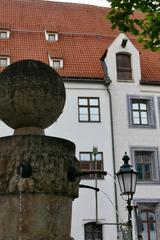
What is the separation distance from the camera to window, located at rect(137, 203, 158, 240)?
23047 millimetres

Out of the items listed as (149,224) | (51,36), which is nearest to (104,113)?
(149,224)

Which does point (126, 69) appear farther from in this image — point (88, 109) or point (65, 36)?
point (65, 36)

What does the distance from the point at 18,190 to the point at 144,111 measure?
20937mm

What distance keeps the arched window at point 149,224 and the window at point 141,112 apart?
14.5ft

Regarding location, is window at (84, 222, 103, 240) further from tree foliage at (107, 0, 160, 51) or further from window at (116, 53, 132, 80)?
tree foliage at (107, 0, 160, 51)

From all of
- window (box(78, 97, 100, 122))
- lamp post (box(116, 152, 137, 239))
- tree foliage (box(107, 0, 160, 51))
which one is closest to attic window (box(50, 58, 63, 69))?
window (box(78, 97, 100, 122))

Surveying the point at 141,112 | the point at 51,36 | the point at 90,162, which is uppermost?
the point at 51,36

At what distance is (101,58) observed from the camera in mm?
26203

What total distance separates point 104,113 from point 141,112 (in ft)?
7.32

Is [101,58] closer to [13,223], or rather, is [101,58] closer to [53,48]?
[53,48]

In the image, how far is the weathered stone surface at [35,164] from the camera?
4598mm

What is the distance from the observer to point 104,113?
78.6 ft

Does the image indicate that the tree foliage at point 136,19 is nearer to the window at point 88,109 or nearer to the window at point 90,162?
the window at point 90,162

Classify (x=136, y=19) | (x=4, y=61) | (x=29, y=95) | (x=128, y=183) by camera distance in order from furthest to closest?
(x=4, y=61) < (x=136, y=19) < (x=128, y=183) < (x=29, y=95)
